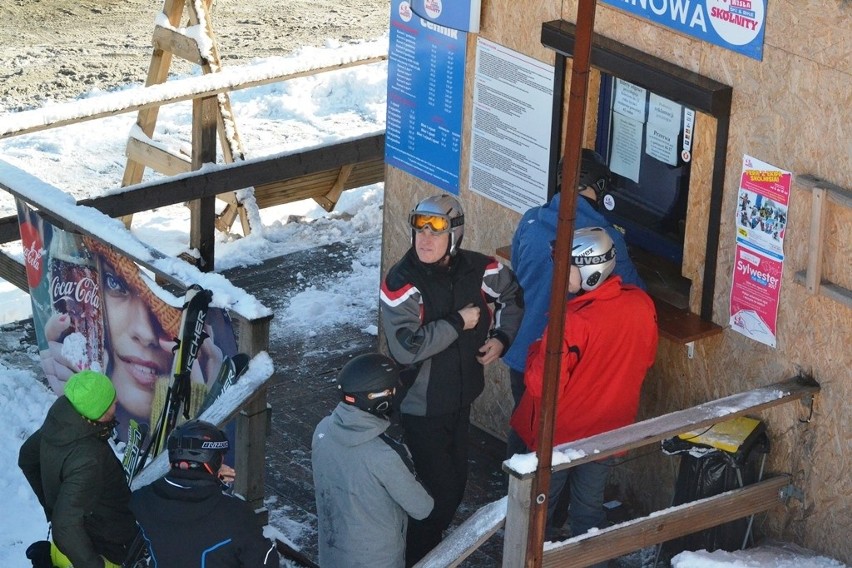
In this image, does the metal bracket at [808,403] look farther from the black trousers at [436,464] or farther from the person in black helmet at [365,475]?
the person in black helmet at [365,475]

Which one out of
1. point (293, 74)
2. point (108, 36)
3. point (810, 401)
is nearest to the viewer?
point (810, 401)

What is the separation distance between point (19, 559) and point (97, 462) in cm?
199

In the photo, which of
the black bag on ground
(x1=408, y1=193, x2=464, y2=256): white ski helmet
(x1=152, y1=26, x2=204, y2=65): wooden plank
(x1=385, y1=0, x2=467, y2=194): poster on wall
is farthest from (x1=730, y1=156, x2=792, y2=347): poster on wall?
(x1=152, y1=26, x2=204, y2=65): wooden plank

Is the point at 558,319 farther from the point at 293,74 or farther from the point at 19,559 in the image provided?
the point at 293,74

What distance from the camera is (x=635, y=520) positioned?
5711 millimetres

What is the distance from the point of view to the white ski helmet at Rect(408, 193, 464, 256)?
621cm

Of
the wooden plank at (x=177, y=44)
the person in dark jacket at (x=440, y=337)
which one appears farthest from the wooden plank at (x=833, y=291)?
the wooden plank at (x=177, y=44)

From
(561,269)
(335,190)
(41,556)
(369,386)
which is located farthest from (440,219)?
(335,190)

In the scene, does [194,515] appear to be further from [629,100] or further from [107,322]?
[629,100]

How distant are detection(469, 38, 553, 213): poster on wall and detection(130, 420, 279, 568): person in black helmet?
2.80 m

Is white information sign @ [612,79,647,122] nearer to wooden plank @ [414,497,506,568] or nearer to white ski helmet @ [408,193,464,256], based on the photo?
white ski helmet @ [408,193,464,256]

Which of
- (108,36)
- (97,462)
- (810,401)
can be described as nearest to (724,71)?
(810,401)

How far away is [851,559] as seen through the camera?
6.11m

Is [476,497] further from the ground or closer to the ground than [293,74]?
closer to the ground
